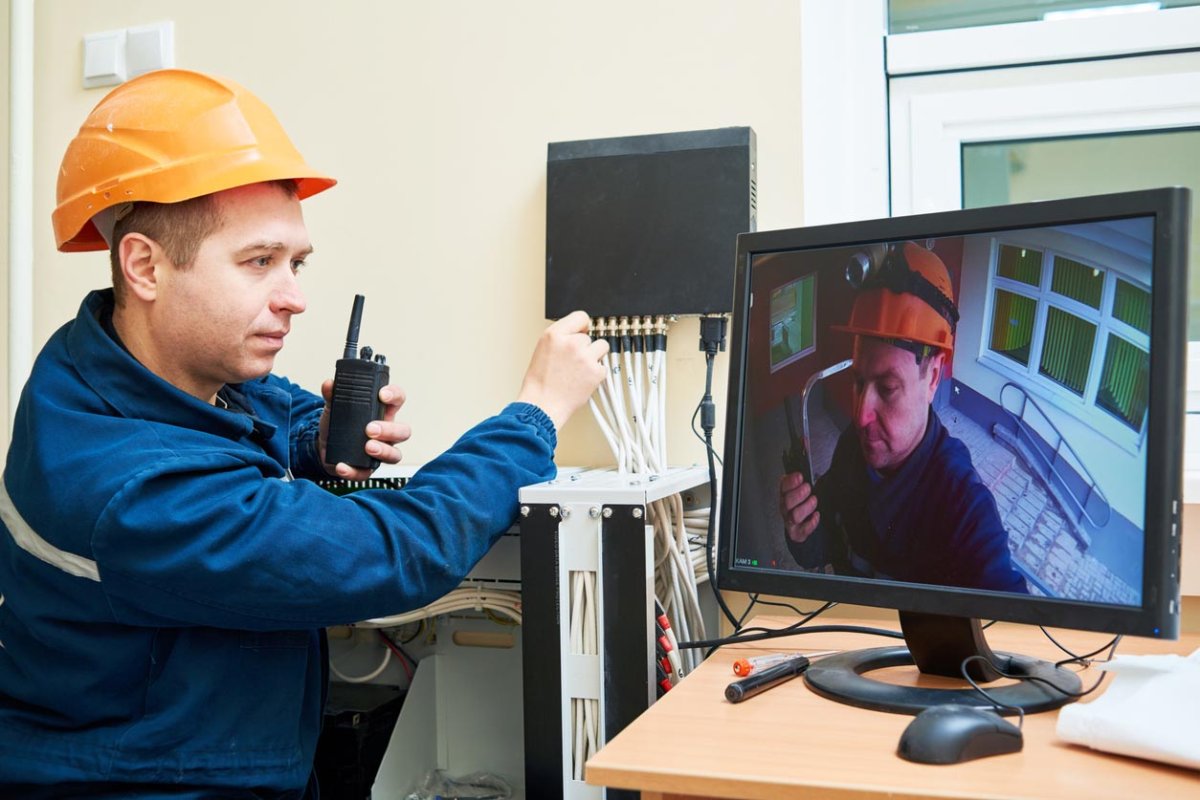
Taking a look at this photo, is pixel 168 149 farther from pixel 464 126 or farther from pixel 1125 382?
pixel 1125 382

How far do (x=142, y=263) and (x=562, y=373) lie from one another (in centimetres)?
47

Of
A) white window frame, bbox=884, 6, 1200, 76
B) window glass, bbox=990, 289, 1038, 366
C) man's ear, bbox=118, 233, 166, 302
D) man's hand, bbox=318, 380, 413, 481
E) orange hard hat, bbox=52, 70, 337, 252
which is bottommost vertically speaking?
man's hand, bbox=318, 380, 413, 481

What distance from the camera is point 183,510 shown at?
0.95m

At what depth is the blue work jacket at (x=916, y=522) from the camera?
3.01 feet

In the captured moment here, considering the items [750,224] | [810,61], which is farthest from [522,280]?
[810,61]

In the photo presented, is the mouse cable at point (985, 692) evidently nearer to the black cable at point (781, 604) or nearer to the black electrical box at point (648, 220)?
the black cable at point (781, 604)

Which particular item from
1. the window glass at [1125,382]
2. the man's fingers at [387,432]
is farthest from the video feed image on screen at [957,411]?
the man's fingers at [387,432]

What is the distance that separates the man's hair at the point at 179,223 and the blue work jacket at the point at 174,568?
105 mm

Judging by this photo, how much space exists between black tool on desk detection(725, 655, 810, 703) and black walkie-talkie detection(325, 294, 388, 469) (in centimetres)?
56

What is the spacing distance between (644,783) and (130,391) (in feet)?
2.10

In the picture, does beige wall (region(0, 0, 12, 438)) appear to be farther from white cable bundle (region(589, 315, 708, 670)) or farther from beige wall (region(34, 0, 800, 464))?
white cable bundle (region(589, 315, 708, 670))

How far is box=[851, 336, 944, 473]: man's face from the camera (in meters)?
0.96

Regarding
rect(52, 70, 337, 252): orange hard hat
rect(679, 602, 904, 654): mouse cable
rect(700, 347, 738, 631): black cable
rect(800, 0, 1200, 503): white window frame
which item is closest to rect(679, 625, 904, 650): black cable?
rect(679, 602, 904, 654): mouse cable

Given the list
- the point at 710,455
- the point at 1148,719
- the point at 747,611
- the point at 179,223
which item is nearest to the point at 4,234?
the point at 179,223
